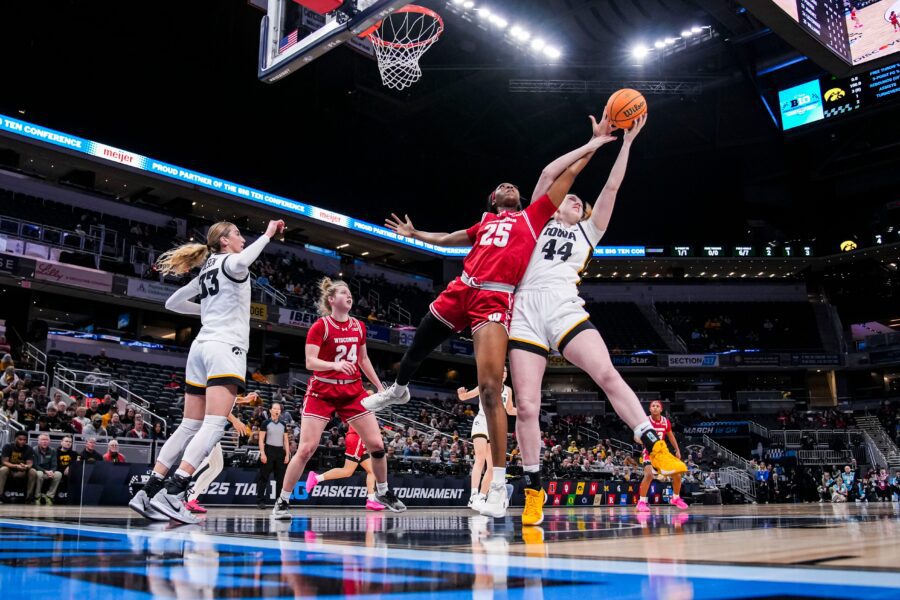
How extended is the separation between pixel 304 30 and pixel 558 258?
5433mm

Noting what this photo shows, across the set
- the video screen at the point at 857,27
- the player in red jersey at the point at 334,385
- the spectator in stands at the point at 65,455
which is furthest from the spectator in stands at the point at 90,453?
the video screen at the point at 857,27

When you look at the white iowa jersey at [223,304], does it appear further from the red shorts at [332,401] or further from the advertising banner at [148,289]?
the advertising banner at [148,289]

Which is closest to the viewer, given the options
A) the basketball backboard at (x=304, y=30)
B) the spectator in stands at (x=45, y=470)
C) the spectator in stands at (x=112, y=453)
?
the basketball backboard at (x=304, y=30)

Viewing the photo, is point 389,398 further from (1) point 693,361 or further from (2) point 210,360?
(1) point 693,361

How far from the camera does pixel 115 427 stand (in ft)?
44.1

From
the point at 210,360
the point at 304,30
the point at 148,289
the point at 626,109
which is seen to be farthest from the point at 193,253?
the point at 148,289

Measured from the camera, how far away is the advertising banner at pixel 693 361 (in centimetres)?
3697

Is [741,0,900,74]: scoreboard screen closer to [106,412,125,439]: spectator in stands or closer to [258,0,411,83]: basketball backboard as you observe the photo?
[258,0,411,83]: basketball backboard

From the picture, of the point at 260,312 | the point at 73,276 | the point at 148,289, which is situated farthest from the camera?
the point at 260,312

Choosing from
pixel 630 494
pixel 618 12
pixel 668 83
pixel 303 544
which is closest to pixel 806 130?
pixel 668 83

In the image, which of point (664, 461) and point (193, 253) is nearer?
point (664, 461)

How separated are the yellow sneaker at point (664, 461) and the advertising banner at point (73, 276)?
71.1 feet

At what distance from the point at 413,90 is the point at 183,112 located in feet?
28.8

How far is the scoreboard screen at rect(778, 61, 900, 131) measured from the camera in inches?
949
